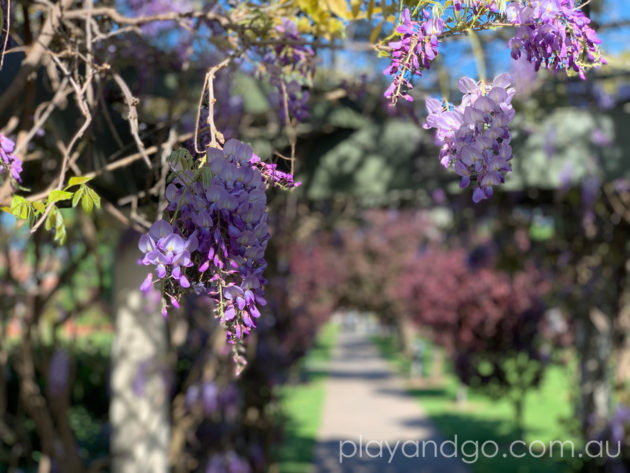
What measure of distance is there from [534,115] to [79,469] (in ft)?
11.8

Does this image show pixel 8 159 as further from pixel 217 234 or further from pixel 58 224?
pixel 217 234

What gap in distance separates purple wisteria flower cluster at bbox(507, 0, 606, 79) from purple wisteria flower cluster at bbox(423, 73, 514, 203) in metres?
0.12

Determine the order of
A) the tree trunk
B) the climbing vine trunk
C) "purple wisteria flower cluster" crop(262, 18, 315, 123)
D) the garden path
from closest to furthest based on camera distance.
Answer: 1. "purple wisteria flower cluster" crop(262, 18, 315, 123)
2. the climbing vine trunk
3. the tree trunk
4. the garden path

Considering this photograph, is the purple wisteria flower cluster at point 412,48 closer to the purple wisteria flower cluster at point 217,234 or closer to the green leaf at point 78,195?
the purple wisteria flower cluster at point 217,234

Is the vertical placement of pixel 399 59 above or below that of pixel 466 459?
above

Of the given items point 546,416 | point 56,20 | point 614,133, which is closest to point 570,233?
point 614,133

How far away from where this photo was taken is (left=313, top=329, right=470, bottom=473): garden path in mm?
8688

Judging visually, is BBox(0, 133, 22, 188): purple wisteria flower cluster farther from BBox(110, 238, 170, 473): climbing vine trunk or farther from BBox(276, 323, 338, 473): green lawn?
BBox(276, 323, 338, 473): green lawn

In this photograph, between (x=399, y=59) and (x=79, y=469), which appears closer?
(x=399, y=59)

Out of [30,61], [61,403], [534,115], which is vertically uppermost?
[534,115]

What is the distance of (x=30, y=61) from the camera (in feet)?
5.90

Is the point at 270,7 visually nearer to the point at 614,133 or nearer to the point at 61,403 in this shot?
the point at 614,133

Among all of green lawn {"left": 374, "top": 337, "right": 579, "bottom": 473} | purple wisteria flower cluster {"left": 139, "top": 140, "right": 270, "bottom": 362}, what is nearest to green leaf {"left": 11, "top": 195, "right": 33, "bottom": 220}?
purple wisteria flower cluster {"left": 139, "top": 140, "right": 270, "bottom": 362}

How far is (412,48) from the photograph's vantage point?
1347 millimetres
